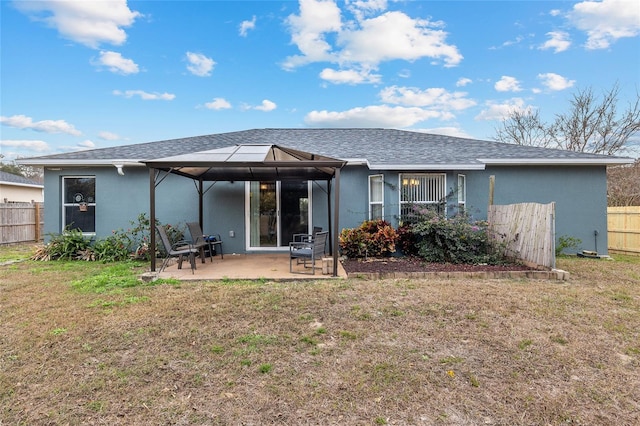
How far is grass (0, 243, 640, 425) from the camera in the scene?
2.18 meters

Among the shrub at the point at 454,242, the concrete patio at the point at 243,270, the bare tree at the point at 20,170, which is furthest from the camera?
the bare tree at the point at 20,170

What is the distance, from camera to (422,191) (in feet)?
26.4

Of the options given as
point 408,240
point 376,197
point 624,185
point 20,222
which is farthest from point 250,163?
point 624,185

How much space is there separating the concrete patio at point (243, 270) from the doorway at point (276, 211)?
814 millimetres

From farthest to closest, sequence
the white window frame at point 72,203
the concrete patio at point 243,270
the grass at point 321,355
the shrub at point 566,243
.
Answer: the white window frame at point 72,203
the shrub at point 566,243
the concrete patio at point 243,270
the grass at point 321,355

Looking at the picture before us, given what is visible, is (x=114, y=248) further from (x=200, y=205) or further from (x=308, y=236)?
(x=308, y=236)

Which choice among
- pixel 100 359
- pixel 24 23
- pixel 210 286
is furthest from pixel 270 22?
pixel 100 359

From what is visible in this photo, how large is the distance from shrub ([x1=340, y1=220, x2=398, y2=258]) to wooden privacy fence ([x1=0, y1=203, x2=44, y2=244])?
1292 cm

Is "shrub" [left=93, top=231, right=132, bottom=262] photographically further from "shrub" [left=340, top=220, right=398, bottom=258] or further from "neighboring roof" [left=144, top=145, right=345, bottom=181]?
"shrub" [left=340, top=220, right=398, bottom=258]

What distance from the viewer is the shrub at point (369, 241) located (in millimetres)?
7387

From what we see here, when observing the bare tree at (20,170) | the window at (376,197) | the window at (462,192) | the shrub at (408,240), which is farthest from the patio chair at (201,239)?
the bare tree at (20,170)

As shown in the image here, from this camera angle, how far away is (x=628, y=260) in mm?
8172

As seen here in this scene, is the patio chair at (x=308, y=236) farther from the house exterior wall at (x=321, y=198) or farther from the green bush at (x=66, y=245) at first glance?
the green bush at (x=66, y=245)

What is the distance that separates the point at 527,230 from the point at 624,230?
18.9ft
